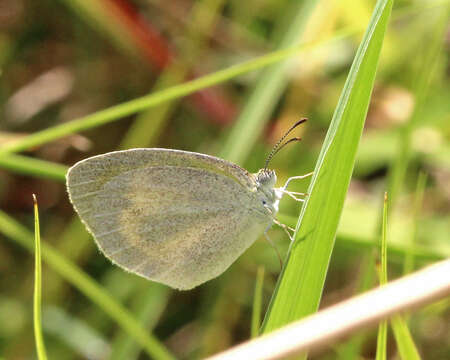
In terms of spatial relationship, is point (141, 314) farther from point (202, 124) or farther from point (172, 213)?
point (202, 124)

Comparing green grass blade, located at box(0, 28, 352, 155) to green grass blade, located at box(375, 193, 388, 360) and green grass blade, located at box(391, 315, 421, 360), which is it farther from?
green grass blade, located at box(391, 315, 421, 360)

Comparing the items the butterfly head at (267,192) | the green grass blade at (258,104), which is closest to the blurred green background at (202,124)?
the green grass blade at (258,104)

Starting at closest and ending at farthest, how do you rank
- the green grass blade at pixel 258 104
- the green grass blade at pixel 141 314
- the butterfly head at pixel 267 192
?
the butterfly head at pixel 267 192, the green grass blade at pixel 141 314, the green grass blade at pixel 258 104

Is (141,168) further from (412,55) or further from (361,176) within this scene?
(412,55)

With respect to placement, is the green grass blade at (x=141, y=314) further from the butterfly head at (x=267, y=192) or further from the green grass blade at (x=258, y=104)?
the butterfly head at (x=267, y=192)

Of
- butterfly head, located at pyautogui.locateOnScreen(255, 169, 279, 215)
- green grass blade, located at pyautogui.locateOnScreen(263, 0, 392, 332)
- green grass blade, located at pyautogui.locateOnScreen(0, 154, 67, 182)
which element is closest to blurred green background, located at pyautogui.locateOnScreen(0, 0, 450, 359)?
green grass blade, located at pyautogui.locateOnScreen(0, 154, 67, 182)

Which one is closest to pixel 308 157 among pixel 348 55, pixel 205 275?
pixel 348 55
